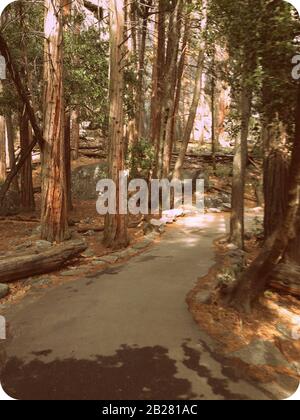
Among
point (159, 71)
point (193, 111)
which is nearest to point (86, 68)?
point (159, 71)

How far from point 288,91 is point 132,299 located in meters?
5.34

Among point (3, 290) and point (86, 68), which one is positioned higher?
point (86, 68)

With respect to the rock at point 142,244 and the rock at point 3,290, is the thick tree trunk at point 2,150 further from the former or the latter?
the rock at point 3,290

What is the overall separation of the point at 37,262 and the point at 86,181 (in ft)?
57.0

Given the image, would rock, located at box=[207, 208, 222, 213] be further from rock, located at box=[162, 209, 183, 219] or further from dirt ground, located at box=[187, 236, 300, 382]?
dirt ground, located at box=[187, 236, 300, 382]

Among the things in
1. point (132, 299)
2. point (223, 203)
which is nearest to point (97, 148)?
point (223, 203)

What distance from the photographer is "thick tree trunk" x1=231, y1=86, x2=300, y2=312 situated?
259 inches

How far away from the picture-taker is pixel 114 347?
588cm

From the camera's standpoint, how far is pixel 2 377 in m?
5.13

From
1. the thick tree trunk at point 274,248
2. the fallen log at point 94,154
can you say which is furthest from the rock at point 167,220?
the fallen log at point 94,154

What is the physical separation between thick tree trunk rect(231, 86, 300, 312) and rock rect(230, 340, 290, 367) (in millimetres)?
1335

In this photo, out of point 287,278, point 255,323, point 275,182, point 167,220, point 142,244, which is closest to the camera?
point 255,323

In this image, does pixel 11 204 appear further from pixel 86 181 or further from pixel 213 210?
pixel 213 210
